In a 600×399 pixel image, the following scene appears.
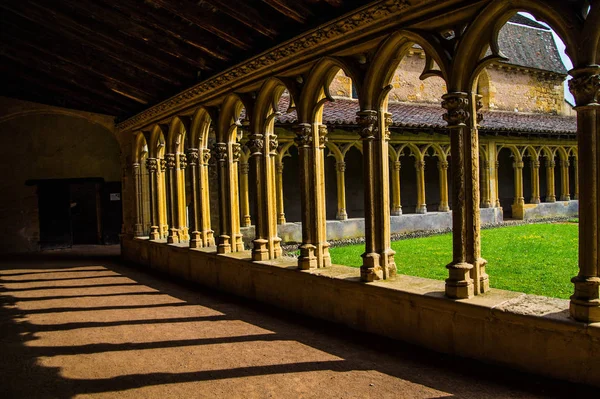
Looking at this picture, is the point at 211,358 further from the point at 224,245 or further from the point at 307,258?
the point at 224,245

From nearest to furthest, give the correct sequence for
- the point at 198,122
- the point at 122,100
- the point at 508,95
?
the point at 198,122 < the point at 122,100 < the point at 508,95

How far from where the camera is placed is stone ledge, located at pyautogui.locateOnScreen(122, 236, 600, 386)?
3.05 meters

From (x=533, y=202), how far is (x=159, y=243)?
1441cm

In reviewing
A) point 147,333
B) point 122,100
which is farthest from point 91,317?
point 122,100

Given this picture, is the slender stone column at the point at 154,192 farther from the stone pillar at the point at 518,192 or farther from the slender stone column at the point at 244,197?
the stone pillar at the point at 518,192

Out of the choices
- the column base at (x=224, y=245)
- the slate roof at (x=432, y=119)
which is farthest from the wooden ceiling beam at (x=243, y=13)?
the slate roof at (x=432, y=119)

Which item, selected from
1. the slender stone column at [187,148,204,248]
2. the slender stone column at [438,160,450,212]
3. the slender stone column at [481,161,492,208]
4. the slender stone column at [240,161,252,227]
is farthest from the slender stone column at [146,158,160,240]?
the slender stone column at [481,161,492,208]

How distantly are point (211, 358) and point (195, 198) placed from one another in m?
4.17

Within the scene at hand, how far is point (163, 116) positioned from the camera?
8602 millimetres

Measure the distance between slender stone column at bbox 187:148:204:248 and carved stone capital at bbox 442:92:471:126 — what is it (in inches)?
186

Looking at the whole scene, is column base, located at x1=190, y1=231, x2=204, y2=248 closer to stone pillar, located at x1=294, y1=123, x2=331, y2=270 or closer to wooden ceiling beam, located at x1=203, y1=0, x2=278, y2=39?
stone pillar, located at x1=294, y1=123, x2=331, y2=270

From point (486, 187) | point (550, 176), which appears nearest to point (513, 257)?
point (486, 187)

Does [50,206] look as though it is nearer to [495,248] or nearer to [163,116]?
[163,116]

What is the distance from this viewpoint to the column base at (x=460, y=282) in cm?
369
